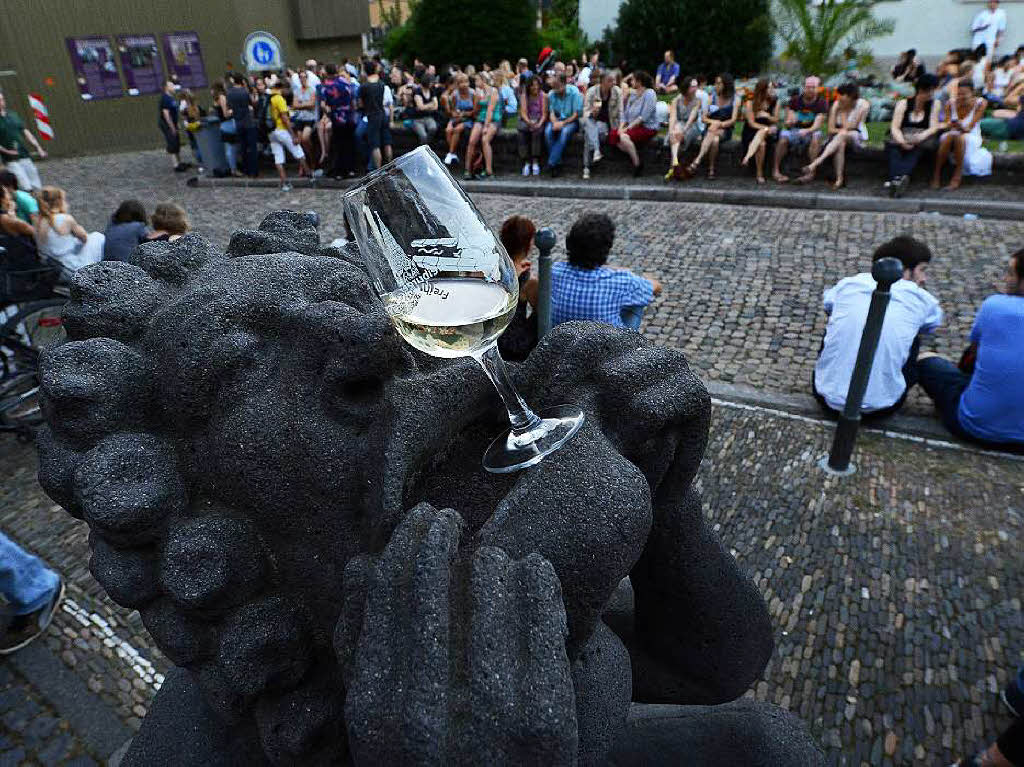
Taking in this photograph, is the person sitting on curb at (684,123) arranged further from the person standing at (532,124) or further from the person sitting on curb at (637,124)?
the person standing at (532,124)

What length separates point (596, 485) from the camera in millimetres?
1218

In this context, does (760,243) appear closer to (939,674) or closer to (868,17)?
(939,674)

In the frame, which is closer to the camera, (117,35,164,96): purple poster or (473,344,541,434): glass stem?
(473,344,541,434): glass stem

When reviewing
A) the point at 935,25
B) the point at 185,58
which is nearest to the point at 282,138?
the point at 185,58

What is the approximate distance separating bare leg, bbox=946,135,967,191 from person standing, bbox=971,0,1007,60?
12.7m

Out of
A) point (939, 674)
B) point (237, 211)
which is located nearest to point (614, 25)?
point (237, 211)

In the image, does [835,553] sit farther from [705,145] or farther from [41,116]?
[41,116]

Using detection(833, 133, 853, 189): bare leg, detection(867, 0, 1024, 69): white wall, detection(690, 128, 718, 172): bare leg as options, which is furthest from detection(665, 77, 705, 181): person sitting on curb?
detection(867, 0, 1024, 69): white wall

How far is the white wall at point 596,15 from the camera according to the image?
2923cm

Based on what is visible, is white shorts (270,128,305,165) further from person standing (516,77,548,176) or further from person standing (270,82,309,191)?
person standing (516,77,548,176)

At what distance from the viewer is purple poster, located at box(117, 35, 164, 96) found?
19797 millimetres

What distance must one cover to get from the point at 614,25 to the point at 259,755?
1232 inches

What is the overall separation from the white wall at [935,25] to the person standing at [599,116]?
14546 mm

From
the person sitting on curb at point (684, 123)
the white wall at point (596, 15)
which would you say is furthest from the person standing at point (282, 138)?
the white wall at point (596, 15)
